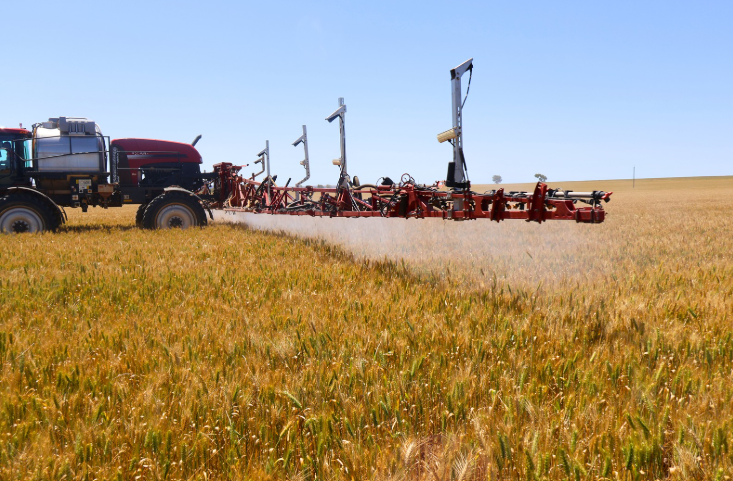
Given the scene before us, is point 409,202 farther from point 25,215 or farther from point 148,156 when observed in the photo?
point 25,215

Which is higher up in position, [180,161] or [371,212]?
[180,161]

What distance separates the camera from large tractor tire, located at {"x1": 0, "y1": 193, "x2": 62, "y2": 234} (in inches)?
507

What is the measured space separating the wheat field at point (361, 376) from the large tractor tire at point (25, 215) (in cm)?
717

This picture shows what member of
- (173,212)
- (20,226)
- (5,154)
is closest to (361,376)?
(173,212)

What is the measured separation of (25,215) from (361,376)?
13.3m

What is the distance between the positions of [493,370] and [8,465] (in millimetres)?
2598

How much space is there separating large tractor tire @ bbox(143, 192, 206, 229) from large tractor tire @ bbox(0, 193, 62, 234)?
224 cm

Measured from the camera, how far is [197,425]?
8.64ft

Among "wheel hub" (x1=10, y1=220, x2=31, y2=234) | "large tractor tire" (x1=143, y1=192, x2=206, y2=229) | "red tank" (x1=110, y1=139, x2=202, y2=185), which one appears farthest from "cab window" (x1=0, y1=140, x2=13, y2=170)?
"large tractor tire" (x1=143, y1=192, x2=206, y2=229)

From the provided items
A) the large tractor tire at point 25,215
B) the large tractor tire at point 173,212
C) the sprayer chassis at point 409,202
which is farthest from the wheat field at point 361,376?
the large tractor tire at point 173,212

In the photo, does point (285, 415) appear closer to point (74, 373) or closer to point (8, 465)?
point (8, 465)

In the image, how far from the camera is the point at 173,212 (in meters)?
14.5

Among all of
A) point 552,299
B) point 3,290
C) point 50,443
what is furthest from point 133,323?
point 552,299

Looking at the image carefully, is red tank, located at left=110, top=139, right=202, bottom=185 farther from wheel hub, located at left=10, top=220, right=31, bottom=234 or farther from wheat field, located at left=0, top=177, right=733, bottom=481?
wheat field, located at left=0, top=177, right=733, bottom=481
